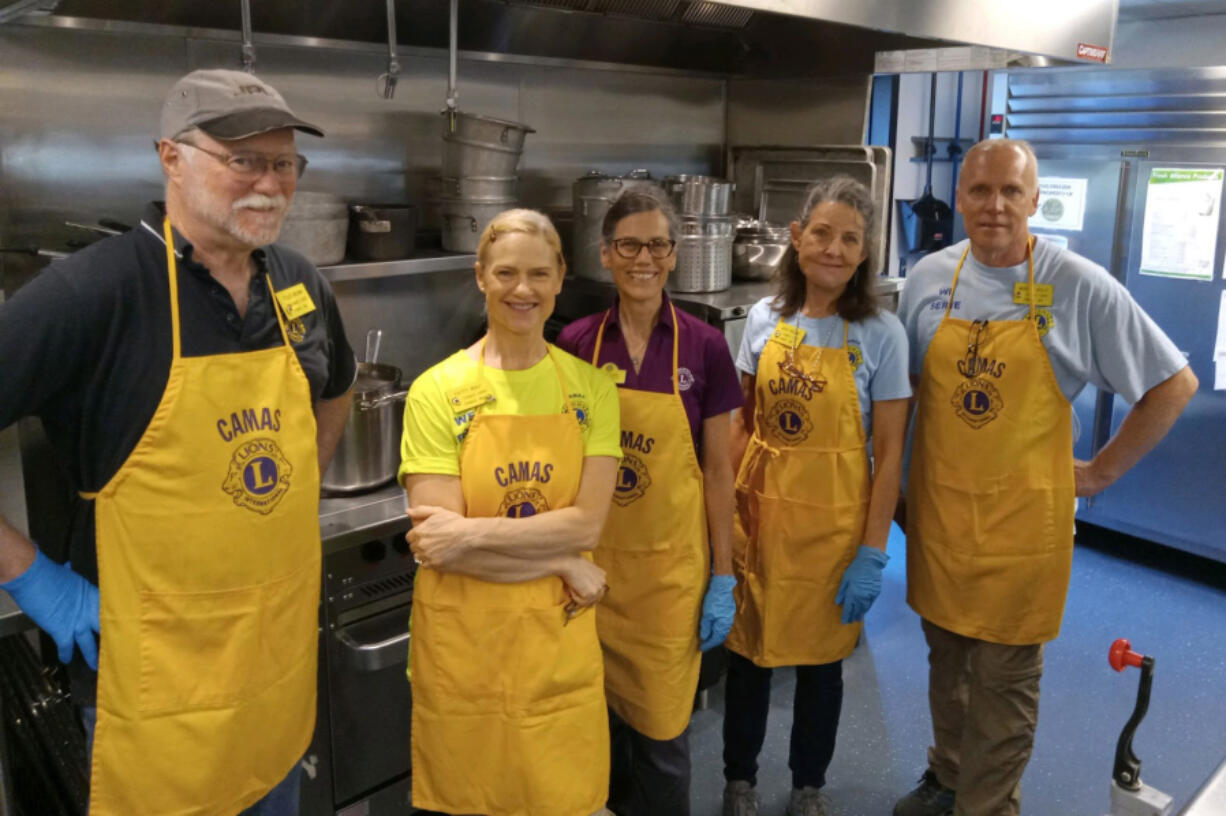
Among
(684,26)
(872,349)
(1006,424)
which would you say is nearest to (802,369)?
(872,349)

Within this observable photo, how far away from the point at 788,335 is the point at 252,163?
99 cm

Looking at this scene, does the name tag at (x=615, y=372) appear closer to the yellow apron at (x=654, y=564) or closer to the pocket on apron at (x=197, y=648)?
the yellow apron at (x=654, y=564)

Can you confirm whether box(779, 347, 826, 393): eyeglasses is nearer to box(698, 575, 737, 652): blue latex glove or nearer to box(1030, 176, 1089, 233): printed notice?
box(698, 575, 737, 652): blue latex glove

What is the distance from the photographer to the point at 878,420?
177 centimetres

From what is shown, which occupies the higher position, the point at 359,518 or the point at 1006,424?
the point at 1006,424

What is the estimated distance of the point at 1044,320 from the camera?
1.71 m

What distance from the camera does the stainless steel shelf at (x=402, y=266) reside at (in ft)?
6.34

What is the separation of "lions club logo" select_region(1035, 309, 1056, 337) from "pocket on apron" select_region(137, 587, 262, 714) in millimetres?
1377

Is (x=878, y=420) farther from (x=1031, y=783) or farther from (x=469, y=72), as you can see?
(x=469, y=72)

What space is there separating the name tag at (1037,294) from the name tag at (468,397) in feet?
3.24

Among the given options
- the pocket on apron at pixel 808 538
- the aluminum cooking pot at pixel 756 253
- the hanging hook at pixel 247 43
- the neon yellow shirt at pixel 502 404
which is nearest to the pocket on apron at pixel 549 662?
the neon yellow shirt at pixel 502 404

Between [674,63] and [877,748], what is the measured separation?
78.4 inches

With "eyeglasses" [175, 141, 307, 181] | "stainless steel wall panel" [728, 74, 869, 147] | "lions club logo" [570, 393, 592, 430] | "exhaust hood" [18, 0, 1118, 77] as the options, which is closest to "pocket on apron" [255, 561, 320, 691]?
"lions club logo" [570, 393, 592, 430]

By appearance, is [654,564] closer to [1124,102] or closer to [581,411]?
[581,411]
